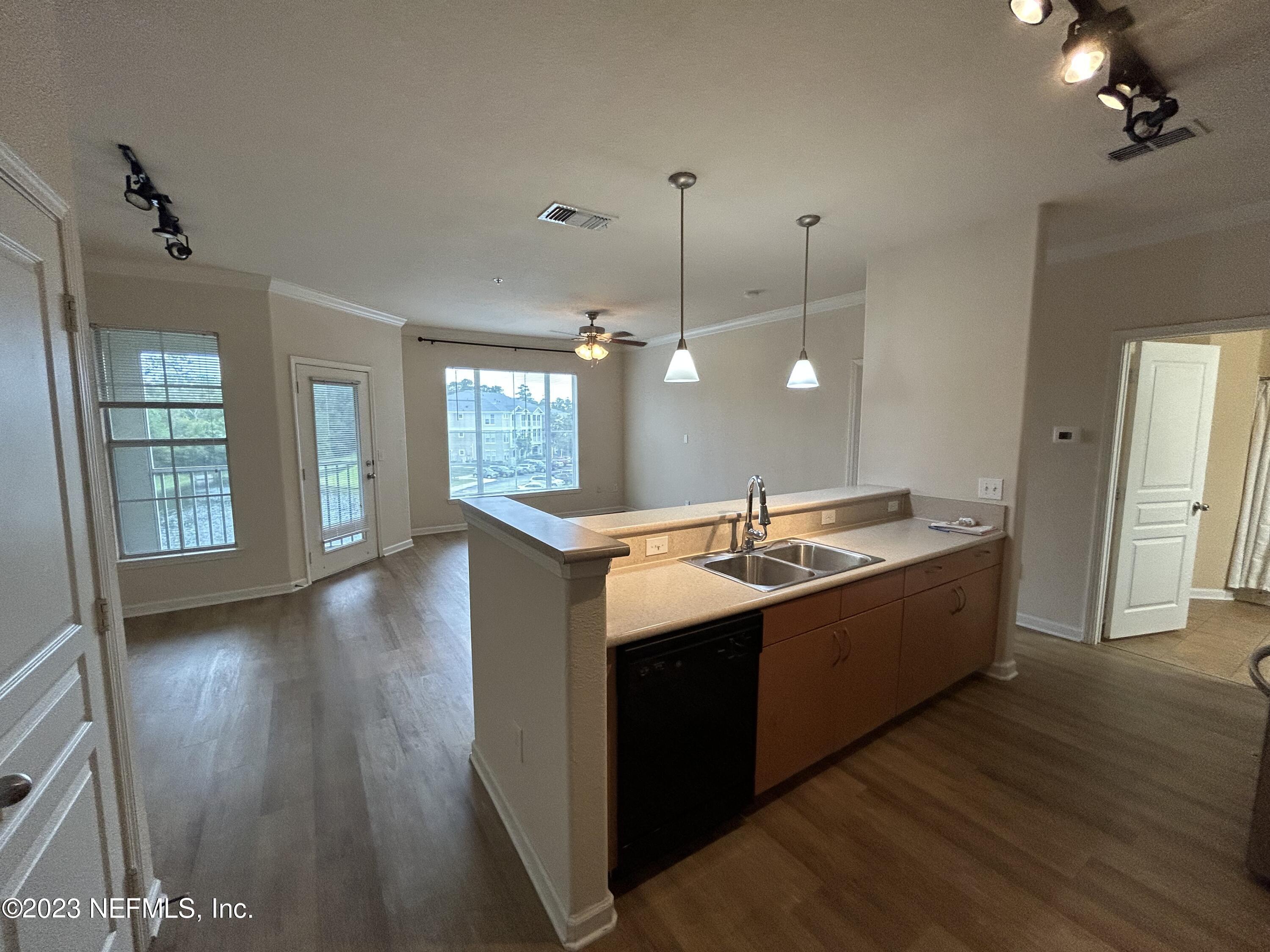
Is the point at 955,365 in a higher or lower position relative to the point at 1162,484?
higher

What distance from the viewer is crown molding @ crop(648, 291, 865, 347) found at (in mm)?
4676

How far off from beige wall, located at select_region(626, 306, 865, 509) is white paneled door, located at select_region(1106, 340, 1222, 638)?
6.25 ft

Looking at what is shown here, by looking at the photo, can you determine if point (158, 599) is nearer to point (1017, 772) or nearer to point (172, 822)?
point (172, 822)

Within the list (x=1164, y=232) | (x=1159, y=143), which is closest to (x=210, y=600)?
(x=1159, y=143)

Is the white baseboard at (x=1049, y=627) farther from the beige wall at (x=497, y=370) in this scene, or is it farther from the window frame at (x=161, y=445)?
the window frame at (x=161, y=445)

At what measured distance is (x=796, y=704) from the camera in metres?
2.01

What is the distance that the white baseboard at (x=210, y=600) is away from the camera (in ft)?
12.9

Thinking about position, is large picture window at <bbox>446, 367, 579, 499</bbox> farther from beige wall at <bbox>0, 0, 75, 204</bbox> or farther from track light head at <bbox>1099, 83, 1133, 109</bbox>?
track light head at <bbox>1099, 83, 1133, 109</bbox>

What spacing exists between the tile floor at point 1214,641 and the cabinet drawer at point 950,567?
1.52 meters

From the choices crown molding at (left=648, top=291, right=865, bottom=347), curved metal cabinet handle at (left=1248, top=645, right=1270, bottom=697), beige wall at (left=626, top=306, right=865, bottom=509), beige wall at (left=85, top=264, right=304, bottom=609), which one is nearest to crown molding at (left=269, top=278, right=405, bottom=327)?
beige wall at (left=85, top=264, right=304, bottom=609)

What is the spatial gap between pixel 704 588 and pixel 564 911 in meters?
1.08

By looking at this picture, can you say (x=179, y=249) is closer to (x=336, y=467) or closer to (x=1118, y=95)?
(x=336, y=467)

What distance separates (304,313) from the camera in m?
4.57

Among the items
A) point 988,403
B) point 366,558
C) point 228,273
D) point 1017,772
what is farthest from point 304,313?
point 1017,772
